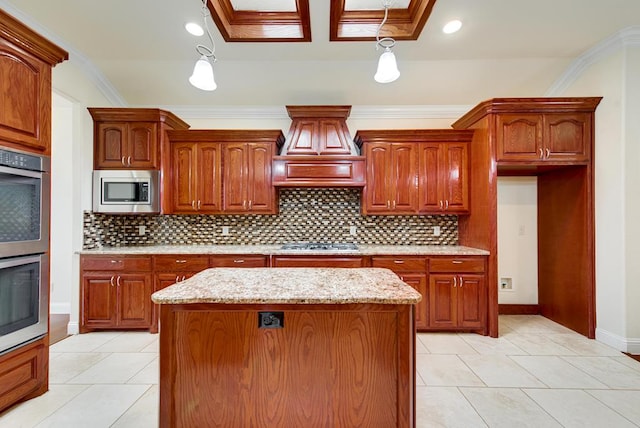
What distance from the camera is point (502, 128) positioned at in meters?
3.01

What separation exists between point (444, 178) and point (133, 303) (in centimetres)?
366

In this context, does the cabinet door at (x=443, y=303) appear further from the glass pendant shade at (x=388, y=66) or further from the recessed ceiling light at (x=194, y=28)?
the recessed ceiling light at (x=194, y=28)

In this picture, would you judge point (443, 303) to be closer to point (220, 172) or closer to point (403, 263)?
point (403, 263)

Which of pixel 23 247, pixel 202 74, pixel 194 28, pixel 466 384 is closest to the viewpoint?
pixel 202 74

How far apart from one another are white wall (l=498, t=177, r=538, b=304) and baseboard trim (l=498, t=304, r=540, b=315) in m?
0.06

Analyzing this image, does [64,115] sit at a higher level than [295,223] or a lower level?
higher

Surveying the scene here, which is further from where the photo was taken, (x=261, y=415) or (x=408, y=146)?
(x=408, y=146)

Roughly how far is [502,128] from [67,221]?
516 cm

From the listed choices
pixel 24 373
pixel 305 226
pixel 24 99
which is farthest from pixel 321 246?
pixel 24 99

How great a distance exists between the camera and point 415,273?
3.11 metres

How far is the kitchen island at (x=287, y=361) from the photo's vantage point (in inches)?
54.6

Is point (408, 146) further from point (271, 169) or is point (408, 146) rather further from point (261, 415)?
point (261, 415)

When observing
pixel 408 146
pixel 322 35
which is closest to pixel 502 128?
pixel 408 146

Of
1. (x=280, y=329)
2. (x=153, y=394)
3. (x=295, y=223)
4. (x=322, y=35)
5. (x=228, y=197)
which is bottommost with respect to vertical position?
(x=153, y=394)
